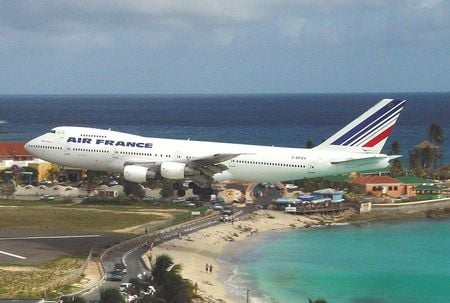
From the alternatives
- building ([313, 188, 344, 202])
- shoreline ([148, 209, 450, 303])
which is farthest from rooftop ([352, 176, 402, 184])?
building ([313, 188, 344, 202])

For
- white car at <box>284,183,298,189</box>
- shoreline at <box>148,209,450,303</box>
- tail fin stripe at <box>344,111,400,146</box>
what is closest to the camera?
tail fin stripe at <box>344,111,400,146</box>

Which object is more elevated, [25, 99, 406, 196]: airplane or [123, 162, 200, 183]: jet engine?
[25, 99, 406, 196]: airplane

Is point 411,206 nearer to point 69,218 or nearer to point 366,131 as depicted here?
point 69,218

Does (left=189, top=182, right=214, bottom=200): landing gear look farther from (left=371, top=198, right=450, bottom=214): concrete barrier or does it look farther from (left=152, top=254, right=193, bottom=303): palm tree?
(left=371, top=198, right=450, bottom=214): concrete barrier

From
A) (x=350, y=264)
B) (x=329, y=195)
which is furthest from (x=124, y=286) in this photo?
(x=329, y=195)

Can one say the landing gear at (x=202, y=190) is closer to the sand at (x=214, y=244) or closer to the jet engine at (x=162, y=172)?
the jet engine at (x=162, y=172)

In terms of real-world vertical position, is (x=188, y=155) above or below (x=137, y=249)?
above

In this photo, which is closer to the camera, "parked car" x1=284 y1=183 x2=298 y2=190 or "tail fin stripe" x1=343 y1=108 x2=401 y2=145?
"tail fin stripe" x1=343 y1=108 x2=401 y2=145
